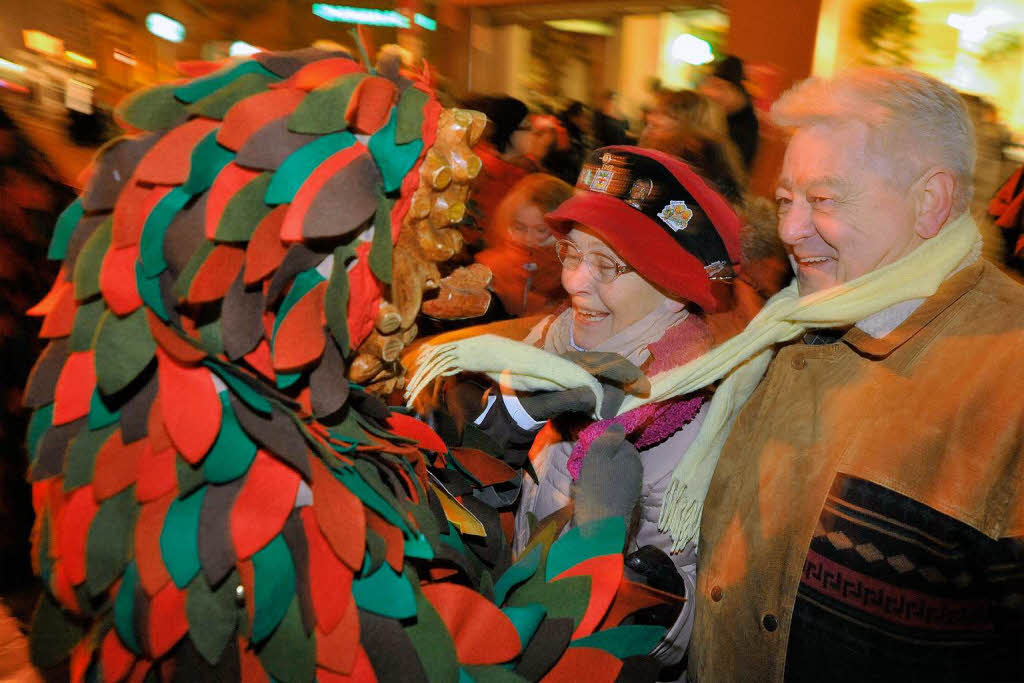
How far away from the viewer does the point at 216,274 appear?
89cm

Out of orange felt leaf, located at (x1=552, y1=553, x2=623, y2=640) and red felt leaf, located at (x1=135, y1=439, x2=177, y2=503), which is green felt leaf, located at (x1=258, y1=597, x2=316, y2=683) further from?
orange felt leaf, located at (x1=552, y1=553, x2=623, y2=640)

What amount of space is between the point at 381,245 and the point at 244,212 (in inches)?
6.3

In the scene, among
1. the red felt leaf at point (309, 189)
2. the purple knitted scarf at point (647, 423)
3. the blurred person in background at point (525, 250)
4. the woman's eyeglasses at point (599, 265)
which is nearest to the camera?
the red felt leaf at point (309, 189)

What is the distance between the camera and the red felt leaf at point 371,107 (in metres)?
0.92

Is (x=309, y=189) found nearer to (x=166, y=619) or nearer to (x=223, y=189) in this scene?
(x=223, y=189)

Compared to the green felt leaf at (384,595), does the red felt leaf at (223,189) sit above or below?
above

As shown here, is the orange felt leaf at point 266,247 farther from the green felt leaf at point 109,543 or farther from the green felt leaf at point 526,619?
the green felt leaf at point 526,619

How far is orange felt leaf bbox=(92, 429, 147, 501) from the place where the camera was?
906 mm

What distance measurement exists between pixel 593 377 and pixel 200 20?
4704 millimetres

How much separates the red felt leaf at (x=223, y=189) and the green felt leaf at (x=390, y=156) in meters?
→ 0.14

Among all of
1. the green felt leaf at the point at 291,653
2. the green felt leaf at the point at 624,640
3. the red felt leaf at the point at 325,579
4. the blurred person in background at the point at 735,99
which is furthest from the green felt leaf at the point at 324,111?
the blurred person in background at the point at 735,99

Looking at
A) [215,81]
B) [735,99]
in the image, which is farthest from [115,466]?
[735,99]

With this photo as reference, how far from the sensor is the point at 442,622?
98cm

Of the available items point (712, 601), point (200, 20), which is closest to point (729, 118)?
point (712, 601)
